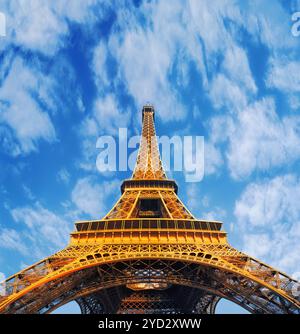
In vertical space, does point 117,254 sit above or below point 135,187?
below

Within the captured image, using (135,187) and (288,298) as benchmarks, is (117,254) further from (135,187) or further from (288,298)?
(135,187)

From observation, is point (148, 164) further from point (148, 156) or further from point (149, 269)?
point (149, 269)

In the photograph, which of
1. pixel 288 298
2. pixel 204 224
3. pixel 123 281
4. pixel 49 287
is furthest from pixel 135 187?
pixel 288 298

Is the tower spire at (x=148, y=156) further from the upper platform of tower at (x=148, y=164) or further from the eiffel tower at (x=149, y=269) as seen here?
the eiffel tower at (x=149, y=269)

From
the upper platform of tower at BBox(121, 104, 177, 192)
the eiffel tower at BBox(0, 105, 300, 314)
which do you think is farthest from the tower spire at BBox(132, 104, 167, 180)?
the eiffel tower at BBox(0, 105, 300, 314)
